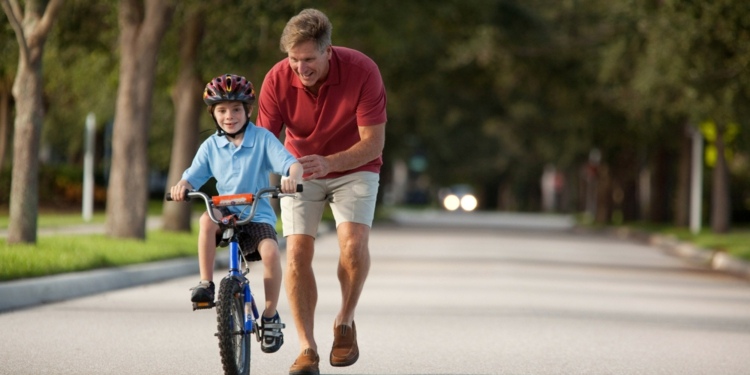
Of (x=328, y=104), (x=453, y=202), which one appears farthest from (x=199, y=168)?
(x=453, y=202)

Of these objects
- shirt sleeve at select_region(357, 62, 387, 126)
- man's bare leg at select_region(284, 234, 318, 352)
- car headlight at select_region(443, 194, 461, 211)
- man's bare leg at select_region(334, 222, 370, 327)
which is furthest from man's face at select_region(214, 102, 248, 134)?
car headlight at select_region(443, 194, 461, 211)

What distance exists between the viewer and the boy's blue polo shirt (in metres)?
7.88

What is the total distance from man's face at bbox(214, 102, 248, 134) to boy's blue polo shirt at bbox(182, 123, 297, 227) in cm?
8

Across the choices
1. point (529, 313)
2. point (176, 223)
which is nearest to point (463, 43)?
point (176, 223)

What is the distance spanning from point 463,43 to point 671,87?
30.1 feet

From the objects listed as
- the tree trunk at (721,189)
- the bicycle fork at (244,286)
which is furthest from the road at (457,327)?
the tree trunk at (721,189)

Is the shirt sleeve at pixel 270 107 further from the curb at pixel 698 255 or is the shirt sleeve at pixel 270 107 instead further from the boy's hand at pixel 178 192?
the curb at pixel 698 255

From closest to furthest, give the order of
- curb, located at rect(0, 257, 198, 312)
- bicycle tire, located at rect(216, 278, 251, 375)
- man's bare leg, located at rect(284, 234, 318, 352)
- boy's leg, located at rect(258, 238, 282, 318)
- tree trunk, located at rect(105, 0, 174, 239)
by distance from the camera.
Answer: bicycle tire, located at rect(216, 278, 251, 375) < boy's leg, located at rect(258, 238, 282, 318) < man's bare leg, located at rect(284, 234, 318, 352) < curb, located at rect(0, 257, 198, 312) < tree trunk, located at rect(105, 0, 174, 239)

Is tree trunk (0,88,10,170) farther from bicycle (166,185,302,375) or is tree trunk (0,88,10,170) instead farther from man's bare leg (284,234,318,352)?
bicycle (166,185,302,375)

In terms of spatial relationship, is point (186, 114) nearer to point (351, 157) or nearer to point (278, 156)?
point (351, 157)

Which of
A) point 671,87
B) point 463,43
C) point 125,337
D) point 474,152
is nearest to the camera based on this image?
point 125,337

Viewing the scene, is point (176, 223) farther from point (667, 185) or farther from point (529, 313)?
point (667, 185)

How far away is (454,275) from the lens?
20.3m

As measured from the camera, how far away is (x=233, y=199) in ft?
25.1
